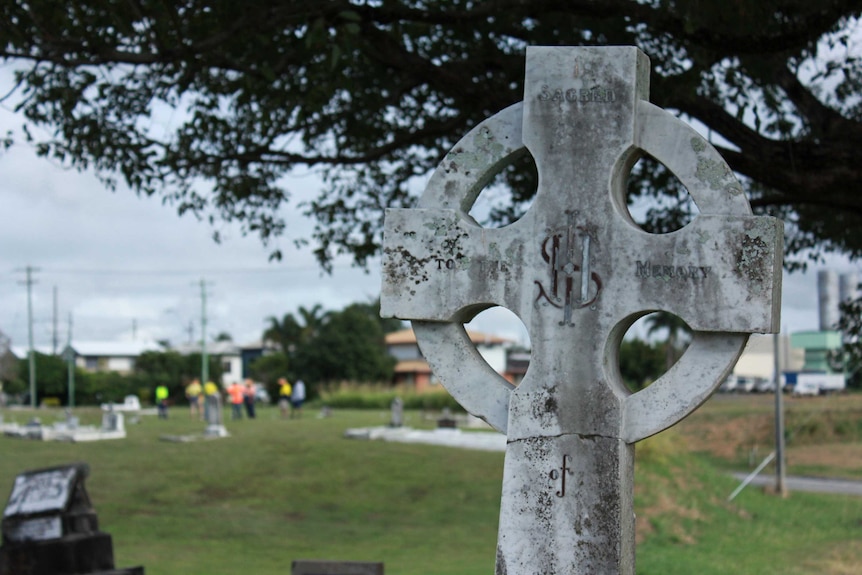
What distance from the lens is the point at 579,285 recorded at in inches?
195

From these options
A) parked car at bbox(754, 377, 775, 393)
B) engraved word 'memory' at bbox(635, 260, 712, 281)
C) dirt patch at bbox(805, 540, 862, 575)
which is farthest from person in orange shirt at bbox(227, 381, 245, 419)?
engraved word 'memory' at bbox(635, 260, 712, 281)

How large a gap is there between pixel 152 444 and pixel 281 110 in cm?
1640

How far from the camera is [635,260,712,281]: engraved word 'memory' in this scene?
4777 mm

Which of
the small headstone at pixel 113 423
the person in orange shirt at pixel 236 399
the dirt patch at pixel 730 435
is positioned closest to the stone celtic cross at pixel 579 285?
the small headstone at pixel 113 423

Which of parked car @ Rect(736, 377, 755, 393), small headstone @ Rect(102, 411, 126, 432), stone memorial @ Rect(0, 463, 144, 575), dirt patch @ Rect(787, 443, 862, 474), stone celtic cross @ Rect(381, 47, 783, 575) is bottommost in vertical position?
dirt patch @ Rect(787, 443, 862, 474)

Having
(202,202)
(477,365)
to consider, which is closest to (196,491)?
(202,202)

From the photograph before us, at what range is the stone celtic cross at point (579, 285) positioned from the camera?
187 inches

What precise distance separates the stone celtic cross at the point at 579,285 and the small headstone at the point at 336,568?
3272 millimetres

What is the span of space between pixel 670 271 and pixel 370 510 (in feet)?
50.5

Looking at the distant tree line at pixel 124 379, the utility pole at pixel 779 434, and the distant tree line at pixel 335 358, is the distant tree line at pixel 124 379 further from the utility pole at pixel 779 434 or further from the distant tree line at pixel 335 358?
the utility pole at pixel 779 434

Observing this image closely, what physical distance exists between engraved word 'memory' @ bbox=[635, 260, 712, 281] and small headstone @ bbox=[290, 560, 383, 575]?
13.4ft

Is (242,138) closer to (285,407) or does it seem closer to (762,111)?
(762,111)

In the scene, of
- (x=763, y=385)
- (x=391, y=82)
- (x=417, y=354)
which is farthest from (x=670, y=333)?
(x=391, y=82)

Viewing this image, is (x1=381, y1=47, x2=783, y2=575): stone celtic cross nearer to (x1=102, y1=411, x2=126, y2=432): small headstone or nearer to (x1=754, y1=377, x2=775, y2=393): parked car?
(x1=102, y1=411, x2=126, y2=432): small headstone
